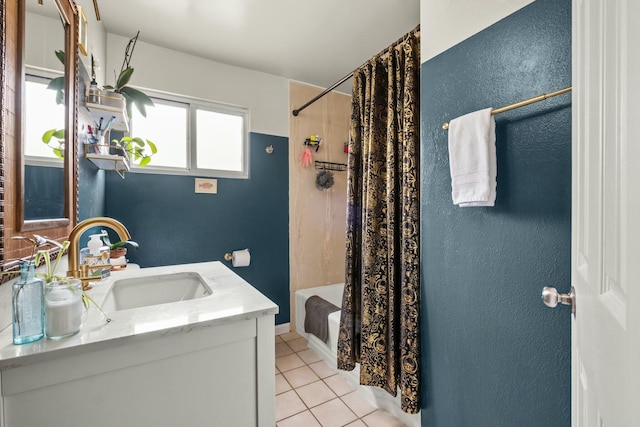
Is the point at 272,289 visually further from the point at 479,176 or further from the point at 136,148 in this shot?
the point at 479,176

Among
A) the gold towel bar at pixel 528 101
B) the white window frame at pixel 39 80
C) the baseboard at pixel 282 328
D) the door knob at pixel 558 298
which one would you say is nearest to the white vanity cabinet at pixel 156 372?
the white window frame at pixel 39 80

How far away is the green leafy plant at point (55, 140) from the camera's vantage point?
909mm

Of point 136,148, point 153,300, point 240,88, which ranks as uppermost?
point 240,88

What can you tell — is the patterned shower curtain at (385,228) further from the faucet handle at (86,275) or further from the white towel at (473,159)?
the faucet handle at (86,275)

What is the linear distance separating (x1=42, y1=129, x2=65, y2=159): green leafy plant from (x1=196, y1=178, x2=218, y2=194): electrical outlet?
4.09 ft

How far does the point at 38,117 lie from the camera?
847 mm

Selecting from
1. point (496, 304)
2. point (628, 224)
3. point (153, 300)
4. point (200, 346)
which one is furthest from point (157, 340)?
point (496, 304)

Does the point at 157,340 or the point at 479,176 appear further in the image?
the point at 479,176

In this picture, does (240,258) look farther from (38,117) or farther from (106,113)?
(38,117)

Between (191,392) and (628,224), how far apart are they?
3.17ft

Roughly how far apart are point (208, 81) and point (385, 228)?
193 cm

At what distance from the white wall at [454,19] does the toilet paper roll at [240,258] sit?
1923 millimetres

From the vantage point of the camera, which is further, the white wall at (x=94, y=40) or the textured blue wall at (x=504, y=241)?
the white wall at (x=94, y=40)

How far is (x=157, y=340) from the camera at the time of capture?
2.33 ft
